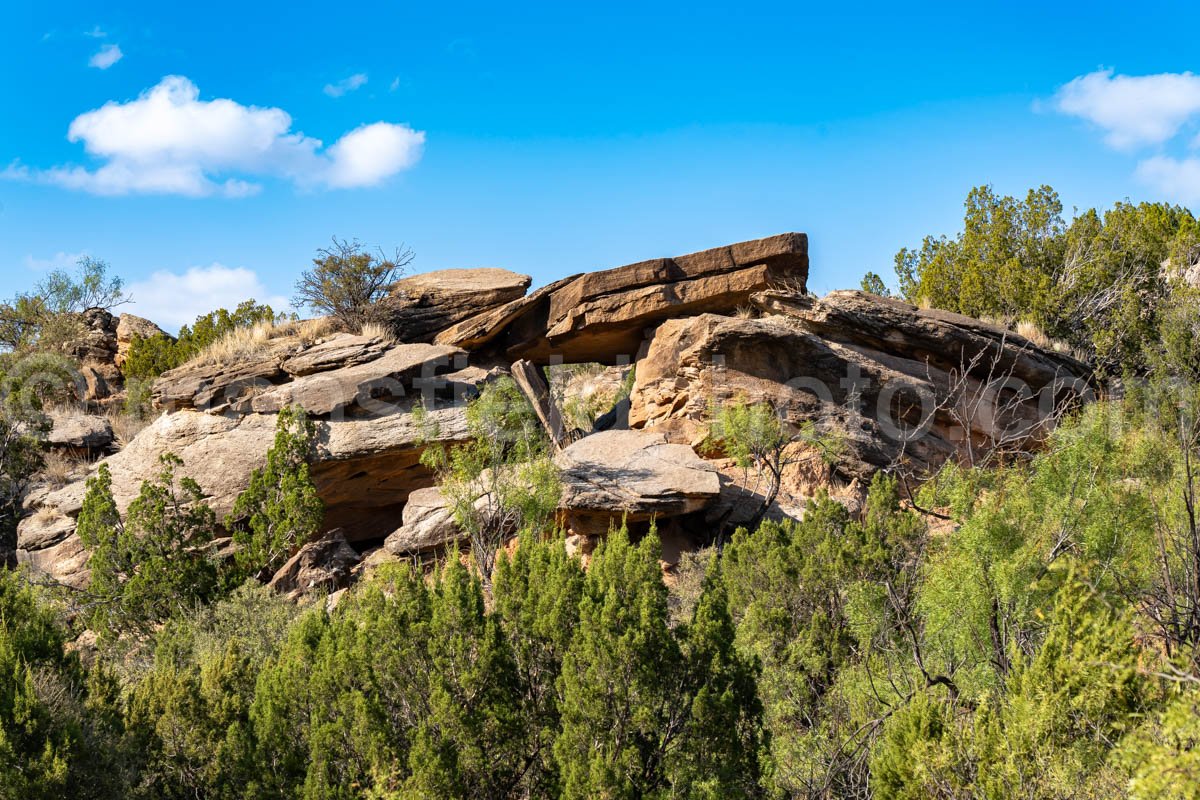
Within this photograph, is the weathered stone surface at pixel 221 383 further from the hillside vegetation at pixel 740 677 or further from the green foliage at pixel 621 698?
the green foliage at pixel 621 698

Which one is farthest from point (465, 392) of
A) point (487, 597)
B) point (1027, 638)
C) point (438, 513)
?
point (1027, 638)

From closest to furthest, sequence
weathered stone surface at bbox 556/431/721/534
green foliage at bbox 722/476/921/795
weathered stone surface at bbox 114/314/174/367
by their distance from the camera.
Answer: green foliage at bbox 722/476/921/795, weathered stone surface at bbox 556/431/721/534, weathered stone surface at bbox 114/314/174/367

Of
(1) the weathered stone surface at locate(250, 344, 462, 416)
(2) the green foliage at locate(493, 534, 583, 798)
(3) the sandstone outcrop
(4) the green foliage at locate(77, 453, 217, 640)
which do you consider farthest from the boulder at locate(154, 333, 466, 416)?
(2) the green foliage at locate(493, 534, 583, 798)

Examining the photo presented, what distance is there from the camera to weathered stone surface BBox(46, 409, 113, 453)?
909 inches

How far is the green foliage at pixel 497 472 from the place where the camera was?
16672mm

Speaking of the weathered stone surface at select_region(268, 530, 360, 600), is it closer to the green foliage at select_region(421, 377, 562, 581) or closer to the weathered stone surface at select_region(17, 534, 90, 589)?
the green foliage at select_region(421, 377, 562, 581)

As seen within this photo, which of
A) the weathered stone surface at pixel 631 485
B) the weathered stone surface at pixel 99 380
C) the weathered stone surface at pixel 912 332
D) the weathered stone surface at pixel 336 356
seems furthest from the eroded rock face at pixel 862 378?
the weathered stone surface at pixel 99 380

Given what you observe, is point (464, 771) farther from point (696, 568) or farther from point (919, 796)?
point (696, 568)

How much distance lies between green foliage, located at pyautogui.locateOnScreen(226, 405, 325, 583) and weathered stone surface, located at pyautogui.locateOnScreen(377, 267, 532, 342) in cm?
Result: 396

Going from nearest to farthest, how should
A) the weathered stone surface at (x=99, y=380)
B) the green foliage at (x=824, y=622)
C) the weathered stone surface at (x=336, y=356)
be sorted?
the green foliage at (x=824, y=622), the weathered stone surface at (x=336, y=356), the weathered stone surface at (x=99, y=380)

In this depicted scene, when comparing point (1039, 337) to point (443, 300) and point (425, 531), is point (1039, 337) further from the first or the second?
point (425, 531)

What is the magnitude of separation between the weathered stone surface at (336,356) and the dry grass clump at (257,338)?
0.87m

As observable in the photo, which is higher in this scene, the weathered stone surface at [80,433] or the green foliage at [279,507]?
the weathered stone surface at [80,433]

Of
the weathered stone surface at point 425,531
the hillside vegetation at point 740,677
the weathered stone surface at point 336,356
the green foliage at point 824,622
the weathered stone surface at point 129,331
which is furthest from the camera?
the weathered stone surface at point 129,331
